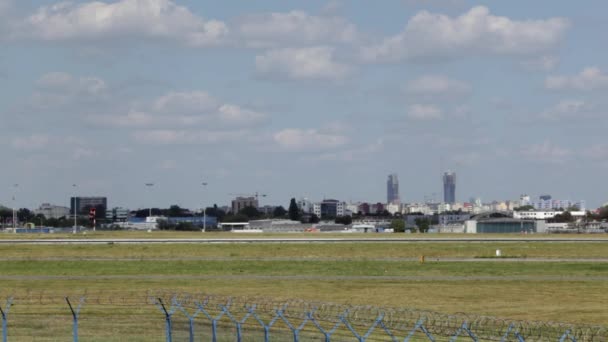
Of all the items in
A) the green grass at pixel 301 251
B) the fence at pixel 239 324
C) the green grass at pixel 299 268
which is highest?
the green grass at pixel 301 251

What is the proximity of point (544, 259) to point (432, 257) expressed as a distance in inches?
450

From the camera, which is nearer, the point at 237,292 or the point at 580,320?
the point at 580,320

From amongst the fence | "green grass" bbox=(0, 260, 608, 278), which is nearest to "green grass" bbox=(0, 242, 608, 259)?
"green grass" bbox=(0, 260, 608, 278)

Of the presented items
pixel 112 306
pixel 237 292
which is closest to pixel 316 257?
pixel 237 292

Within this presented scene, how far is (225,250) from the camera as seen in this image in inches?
4496

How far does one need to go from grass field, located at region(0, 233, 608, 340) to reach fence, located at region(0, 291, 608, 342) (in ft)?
15.0

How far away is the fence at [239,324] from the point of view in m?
37.2

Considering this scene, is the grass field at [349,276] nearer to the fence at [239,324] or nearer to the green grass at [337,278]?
the green grass at [337,278]

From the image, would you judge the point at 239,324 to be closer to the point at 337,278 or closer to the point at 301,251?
the point at 337,278

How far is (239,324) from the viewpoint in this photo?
104ft

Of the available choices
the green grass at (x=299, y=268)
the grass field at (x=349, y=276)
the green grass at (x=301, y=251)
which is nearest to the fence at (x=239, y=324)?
the grass field at (x=349, y=276)

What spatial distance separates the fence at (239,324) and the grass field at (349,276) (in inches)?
180

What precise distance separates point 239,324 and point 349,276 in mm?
44595

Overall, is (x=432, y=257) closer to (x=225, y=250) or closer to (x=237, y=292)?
(x=225, y=250)
